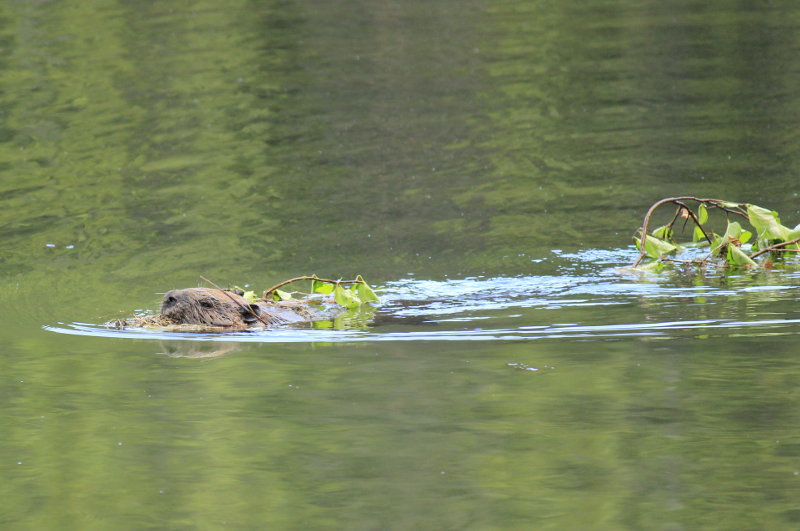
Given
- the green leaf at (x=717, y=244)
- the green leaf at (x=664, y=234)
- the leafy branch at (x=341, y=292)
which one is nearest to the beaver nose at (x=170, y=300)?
the leafy branch at (x=341, y=292)

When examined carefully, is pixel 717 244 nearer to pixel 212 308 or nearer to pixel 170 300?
pixel 212 308

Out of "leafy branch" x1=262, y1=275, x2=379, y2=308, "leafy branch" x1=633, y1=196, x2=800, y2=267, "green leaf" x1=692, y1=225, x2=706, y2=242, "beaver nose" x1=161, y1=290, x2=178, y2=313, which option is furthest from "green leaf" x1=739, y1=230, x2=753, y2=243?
"beaver nose" x1=161, y1=290, x2=178, y2=313

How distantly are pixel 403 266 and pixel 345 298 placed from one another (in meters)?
2.06

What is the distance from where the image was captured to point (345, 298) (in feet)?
30.8

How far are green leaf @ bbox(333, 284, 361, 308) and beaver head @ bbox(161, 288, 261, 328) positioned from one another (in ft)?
2.03

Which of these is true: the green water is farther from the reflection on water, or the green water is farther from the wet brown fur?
the wet brown fur

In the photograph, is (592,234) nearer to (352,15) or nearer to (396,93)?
(396,93)

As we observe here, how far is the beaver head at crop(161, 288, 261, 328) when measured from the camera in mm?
9008

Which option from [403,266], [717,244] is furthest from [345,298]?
[717,244]

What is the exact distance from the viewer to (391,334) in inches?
341

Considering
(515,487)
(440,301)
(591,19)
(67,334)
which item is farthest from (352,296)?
(591,19)

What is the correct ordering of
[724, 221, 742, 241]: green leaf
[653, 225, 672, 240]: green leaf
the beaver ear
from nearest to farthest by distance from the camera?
the beaver ear, [724, 221, 742, 241]: green leaf, [653, 225, 672, 240]: green leaf

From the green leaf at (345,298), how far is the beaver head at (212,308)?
62 centimetres

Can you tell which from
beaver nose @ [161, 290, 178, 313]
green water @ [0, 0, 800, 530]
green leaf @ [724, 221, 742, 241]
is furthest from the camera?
green leaf @ [724, 221, 742, 241]
